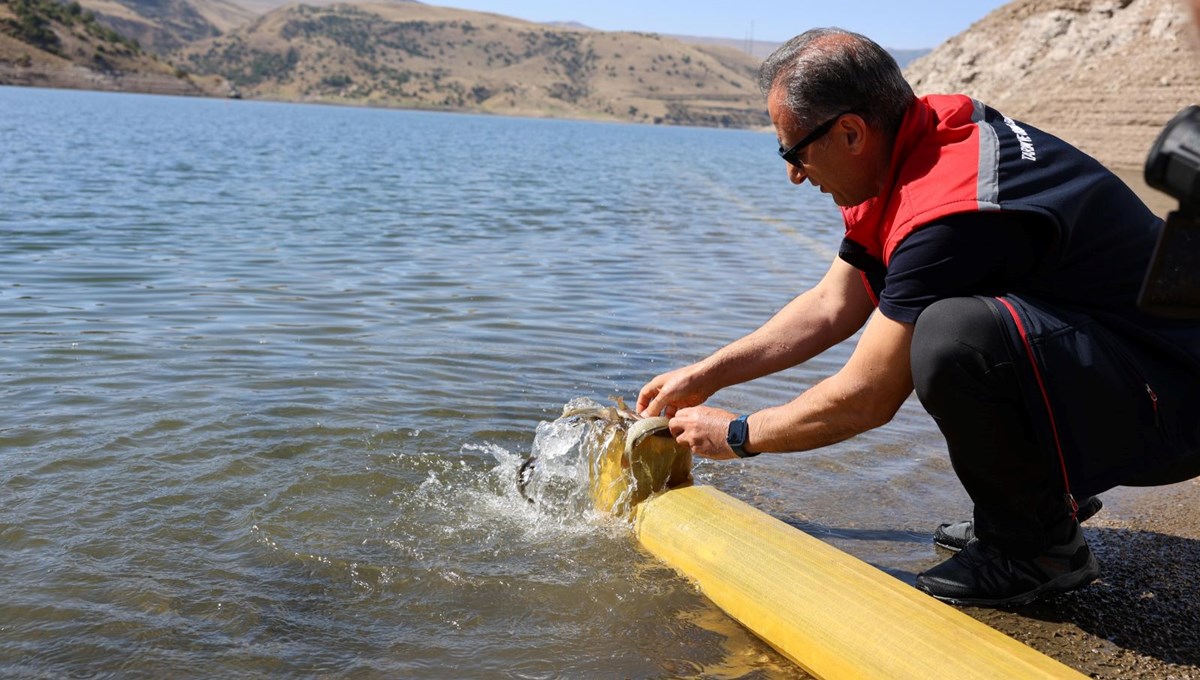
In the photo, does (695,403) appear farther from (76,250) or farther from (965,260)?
(76,250)

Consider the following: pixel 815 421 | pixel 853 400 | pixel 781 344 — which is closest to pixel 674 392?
pixel 781 344

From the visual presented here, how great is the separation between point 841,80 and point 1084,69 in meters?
37.7

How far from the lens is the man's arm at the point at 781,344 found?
3938mm

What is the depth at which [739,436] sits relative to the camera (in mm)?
3576

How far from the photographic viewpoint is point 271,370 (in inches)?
266

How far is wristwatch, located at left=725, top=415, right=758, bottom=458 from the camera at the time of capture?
357 centimetres

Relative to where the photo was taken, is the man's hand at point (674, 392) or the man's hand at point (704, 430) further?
the man's hand at point (674, 392)

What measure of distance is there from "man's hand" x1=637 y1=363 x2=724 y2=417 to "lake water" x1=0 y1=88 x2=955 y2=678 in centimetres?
53

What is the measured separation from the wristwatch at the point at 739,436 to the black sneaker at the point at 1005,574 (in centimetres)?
79

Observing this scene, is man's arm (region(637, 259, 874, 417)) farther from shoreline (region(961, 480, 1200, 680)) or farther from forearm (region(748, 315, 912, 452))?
shoreline (region(961, 480, 1200, 680))

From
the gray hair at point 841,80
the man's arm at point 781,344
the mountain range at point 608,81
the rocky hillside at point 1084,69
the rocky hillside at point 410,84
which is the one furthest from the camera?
the rocky hillside at point 410,84

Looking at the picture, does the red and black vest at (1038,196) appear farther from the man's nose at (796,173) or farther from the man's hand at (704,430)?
the man's hand at (704,430)

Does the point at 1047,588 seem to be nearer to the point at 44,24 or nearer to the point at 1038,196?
the point at 1038,196

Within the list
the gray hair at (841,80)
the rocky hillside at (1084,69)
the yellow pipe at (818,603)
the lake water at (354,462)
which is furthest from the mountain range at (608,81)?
the lake water at (354,462)
